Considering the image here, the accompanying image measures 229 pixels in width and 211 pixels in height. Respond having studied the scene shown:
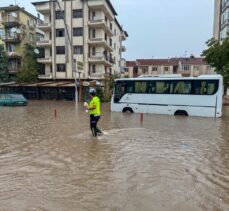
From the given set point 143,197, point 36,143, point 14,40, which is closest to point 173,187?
point 143,197

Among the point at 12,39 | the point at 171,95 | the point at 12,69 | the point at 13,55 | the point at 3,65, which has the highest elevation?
the point at 12,39

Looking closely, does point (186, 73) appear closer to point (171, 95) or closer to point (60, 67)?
point (60, 67)

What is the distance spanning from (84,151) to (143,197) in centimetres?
342

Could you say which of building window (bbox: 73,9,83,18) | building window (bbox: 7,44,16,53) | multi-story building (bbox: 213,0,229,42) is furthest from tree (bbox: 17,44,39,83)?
multi-story building (bbox: 213,0,229,42)

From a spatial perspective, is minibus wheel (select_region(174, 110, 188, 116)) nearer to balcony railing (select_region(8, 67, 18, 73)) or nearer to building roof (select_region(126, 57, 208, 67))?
balcony railing (select_region(8, 67, 18, 73))

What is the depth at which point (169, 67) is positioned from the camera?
63.1 meters

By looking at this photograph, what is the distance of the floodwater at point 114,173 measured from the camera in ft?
12.6

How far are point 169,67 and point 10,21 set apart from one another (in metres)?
42.9

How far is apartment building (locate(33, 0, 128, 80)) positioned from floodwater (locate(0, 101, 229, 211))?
27775 millimetres

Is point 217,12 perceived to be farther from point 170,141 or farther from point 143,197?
point 143,197

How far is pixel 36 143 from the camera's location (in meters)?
8.24

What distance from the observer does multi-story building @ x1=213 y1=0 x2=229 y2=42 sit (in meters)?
36.5

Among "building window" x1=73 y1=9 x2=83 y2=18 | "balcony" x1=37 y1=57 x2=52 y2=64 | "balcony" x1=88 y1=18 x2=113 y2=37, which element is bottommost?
"balcony" x1=37 y1=57 x2=52 y2=64

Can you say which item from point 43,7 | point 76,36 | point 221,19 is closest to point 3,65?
point 43,7
